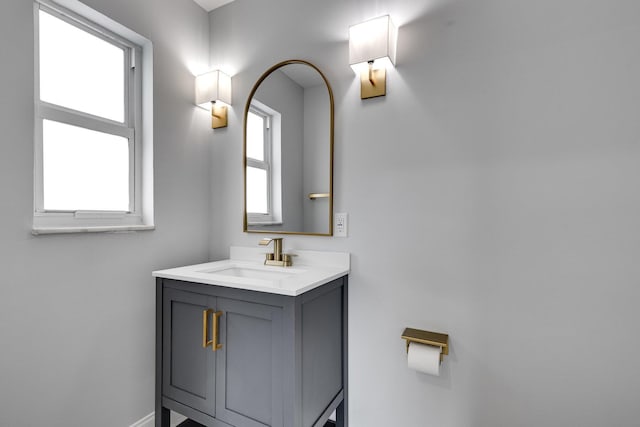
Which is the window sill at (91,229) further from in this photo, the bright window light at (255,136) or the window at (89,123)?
the bright window light at (255,136)

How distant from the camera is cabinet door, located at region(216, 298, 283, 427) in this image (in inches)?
46.9

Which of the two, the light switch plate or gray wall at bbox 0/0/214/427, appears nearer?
gray wall at bbox 0/0/214/427

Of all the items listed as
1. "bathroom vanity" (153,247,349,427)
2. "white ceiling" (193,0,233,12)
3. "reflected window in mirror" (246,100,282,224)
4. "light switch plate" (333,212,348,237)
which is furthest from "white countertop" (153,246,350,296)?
"white ceiling" (193,0,233,12)

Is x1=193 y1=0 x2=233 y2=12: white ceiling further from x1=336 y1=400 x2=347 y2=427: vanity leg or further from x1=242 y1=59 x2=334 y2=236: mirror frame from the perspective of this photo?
x1=336 y1=400 x2=347 y2=427: vanity leg

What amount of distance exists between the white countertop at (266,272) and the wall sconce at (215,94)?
87 cm

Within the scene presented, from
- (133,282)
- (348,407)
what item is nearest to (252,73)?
(133,282)

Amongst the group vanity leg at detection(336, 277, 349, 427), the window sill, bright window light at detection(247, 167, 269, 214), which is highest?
bright window light at detection(247, 167, 269, 214)

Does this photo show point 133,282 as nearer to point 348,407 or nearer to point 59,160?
point 59,160

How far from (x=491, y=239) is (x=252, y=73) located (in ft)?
5.36

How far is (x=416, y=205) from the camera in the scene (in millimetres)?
1405

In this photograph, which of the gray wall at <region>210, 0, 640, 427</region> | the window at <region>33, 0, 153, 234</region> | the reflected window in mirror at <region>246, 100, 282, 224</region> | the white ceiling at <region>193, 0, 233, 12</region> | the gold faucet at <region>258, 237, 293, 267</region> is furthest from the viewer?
the white ceiling at <region>193, 0, 233, 12</region>

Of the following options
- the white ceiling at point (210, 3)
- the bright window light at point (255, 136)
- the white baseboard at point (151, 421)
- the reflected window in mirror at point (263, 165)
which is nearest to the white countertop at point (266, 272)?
the reflected window in mirror at point (263, 165)

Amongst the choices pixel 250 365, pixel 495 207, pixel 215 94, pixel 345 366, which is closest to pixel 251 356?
pixel 250 365

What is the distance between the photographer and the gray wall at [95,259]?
1.15 m
